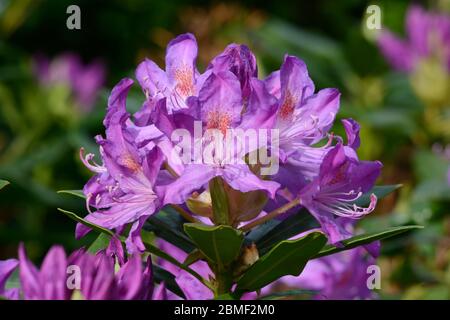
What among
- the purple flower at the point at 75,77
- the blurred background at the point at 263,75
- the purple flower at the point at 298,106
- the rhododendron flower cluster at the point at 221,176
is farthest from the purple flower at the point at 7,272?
the purple flower at the point at 75,77

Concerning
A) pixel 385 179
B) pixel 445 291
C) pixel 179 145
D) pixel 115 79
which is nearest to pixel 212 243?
pixel 179 145

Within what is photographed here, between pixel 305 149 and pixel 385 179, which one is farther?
pixel 385 179

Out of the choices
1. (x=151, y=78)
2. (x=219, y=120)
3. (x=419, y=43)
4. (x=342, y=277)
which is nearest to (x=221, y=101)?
(x=219, y=120)

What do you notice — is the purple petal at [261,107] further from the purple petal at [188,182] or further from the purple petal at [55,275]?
the purple petal at [55,275]

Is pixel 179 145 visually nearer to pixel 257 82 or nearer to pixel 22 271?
pixel 257 82

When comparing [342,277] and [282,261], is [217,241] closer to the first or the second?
[282,261]
